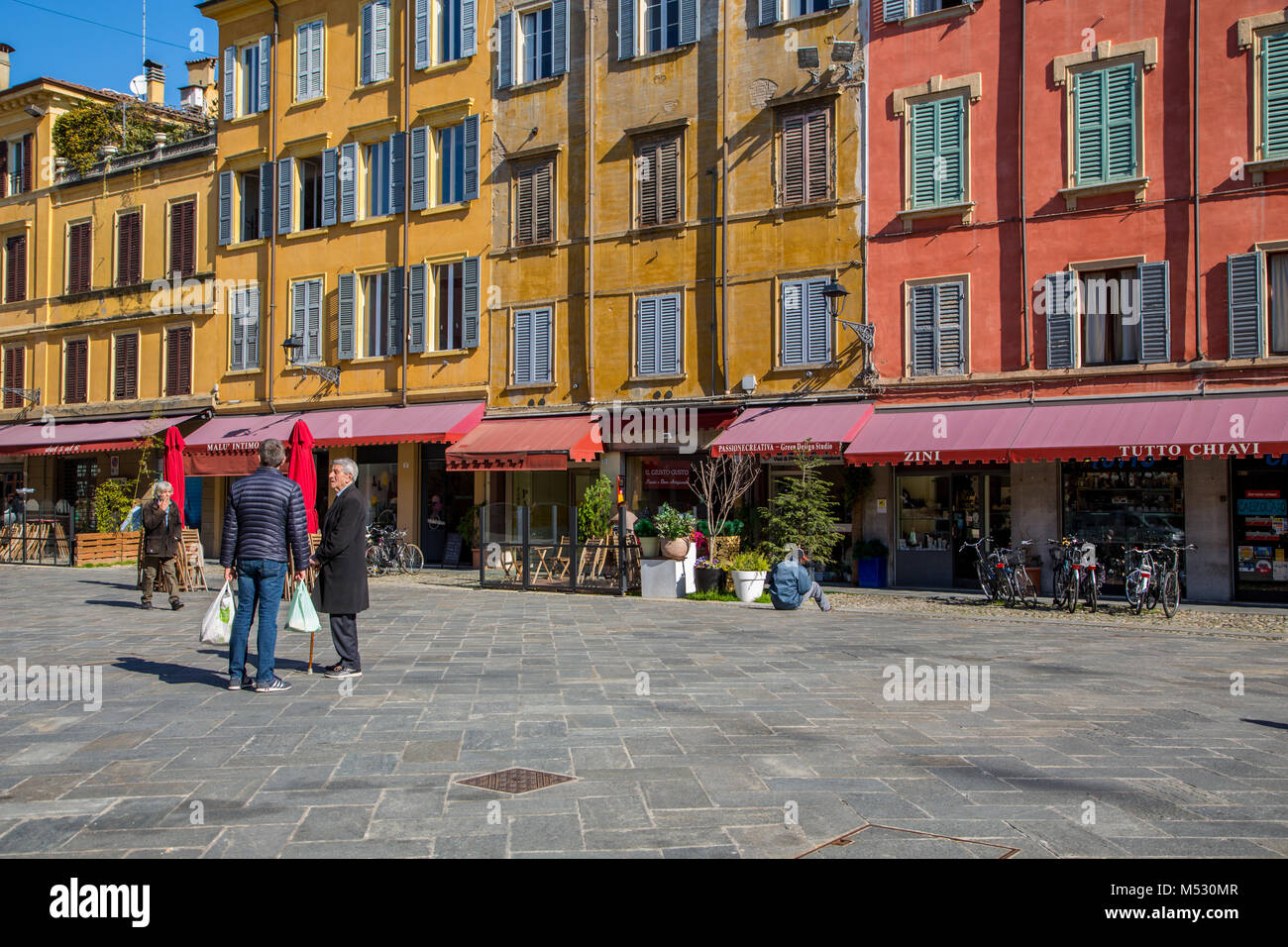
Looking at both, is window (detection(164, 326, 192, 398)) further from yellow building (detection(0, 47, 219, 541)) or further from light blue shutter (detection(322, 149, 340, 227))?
light blue shutter (detection(322, 149, 340, 227))

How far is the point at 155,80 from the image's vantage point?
34.1 metres

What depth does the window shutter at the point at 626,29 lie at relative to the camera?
880 inches

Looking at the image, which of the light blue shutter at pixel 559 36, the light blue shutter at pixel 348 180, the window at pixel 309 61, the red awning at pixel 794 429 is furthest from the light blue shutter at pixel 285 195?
the red awning at pixel 794 429

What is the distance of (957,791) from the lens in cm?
508

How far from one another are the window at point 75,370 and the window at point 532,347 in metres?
14.9

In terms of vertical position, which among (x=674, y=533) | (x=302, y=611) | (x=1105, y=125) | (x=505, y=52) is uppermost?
(x=505, y=52)

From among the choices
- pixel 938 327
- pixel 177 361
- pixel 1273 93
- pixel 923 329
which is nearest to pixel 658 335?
pixel 923 329

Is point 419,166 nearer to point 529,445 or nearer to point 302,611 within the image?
point 529,445

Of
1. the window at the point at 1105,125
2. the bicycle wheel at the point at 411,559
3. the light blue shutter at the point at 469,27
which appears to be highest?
the light blue shutter at the point at 469,27

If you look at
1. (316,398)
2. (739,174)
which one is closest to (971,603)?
(739,174)

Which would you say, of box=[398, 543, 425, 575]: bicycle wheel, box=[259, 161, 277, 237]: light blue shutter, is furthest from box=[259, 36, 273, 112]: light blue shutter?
box=[398, 543, 425, 575]: bicycle wheel

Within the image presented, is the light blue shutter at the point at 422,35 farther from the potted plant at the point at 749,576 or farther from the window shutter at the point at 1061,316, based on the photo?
the potted plant at the point at 749,576

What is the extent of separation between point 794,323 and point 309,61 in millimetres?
15155

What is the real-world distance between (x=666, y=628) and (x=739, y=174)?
37.9ft
